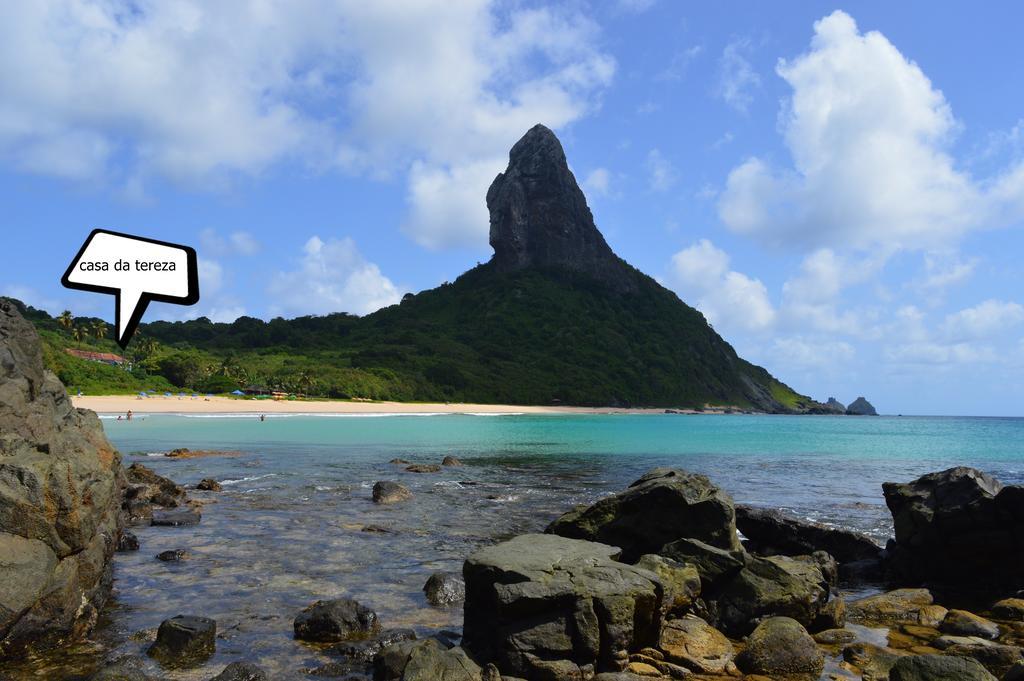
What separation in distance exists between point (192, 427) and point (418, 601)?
64.7 meters

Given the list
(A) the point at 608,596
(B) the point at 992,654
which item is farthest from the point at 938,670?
(A) the point at 608,596

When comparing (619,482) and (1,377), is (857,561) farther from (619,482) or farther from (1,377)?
(1,377)

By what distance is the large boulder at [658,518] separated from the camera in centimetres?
1362

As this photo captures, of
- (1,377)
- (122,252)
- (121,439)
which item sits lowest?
(121,439)

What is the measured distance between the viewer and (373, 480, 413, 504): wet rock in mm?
23391

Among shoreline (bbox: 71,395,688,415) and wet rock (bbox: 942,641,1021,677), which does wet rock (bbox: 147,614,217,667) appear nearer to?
wet rock (bbox: 942,641,1021,677)

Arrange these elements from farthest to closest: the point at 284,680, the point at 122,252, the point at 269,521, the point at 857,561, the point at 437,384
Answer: the point at 437,384 → the point at 269,521 → the point at 857,561 → the point at 122,252 → the point at 284,680

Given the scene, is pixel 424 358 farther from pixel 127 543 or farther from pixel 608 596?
pixel 608 596

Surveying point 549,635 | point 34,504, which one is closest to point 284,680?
point 549,635

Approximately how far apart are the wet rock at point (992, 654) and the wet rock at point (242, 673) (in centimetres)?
995

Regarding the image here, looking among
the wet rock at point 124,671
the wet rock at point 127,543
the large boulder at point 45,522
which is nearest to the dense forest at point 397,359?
the wet rock at point 127,543

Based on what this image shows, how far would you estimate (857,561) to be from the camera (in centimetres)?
1595

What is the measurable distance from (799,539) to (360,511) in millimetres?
13352

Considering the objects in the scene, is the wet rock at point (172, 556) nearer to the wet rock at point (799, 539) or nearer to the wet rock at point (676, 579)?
the wet rock at point (676, 579)
